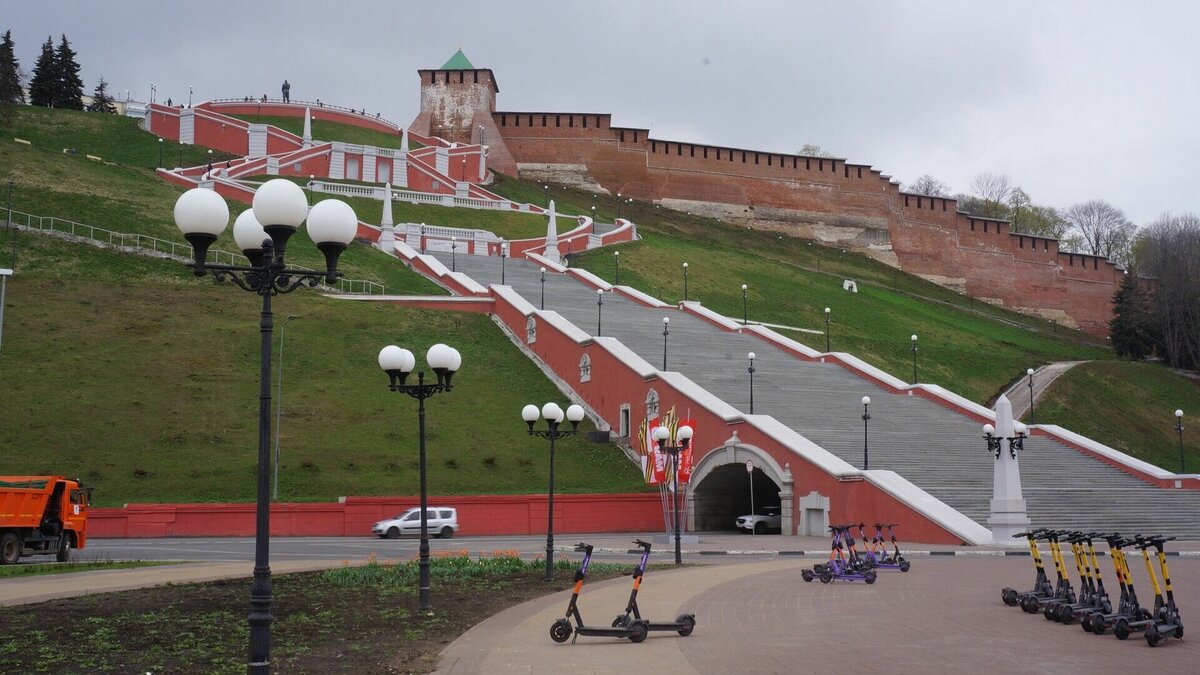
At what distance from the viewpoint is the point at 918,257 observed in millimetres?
77125

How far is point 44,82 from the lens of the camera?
81562 mm

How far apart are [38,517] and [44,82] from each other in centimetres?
7095

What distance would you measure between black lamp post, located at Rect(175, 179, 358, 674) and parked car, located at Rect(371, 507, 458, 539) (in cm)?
1802

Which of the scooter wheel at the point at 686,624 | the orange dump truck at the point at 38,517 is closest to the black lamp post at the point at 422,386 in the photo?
the scooter wheel at the point at 686,624

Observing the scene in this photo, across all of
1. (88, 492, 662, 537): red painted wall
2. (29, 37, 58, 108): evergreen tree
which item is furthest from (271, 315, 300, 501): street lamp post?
(29, 37, 58, 108): evergreen tree

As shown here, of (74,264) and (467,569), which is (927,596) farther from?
(74,264)

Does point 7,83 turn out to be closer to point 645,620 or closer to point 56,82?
point 56,82

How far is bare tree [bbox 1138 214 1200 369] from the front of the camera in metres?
58.6

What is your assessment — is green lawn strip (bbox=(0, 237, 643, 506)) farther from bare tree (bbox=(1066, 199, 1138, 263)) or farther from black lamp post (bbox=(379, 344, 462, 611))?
bare tree (bbox=(1066, 199, 1138, 263))

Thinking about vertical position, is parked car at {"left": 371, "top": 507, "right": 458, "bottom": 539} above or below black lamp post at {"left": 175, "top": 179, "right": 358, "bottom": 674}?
below

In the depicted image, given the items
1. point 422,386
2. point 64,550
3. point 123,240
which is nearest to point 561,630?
point 422,386

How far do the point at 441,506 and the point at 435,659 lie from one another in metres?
17.3

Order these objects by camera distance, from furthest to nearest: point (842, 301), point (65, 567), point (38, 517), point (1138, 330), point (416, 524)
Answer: point (1138, 330) → point (842, 301) → point (416, 524) → point (38, 517) → point (65, 567)

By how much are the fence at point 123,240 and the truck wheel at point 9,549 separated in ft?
75.8
